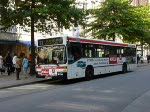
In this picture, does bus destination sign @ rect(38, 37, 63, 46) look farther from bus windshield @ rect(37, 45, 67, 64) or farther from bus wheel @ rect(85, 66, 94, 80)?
bus wheel @ rect(85, 66, 94, 80)

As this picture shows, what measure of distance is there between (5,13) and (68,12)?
4184 mm

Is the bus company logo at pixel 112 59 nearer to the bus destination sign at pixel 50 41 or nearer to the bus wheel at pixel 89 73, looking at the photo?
the bus wheel at pixel 89 73

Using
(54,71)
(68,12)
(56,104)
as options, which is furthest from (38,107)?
(68,12)

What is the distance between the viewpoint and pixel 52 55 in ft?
63.6

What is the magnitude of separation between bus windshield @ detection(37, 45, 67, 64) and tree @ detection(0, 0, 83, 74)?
9.36 ft

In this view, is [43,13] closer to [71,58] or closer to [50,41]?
[50,41]

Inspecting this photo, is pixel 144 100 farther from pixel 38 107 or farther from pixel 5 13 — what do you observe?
pixel 5 13

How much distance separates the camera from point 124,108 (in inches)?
417

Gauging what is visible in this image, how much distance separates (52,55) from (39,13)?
12.0 feet

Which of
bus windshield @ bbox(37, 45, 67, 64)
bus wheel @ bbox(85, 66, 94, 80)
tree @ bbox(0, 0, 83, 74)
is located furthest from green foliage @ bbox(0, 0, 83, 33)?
bus wheel @ bbox(85, 66, 94, 80)

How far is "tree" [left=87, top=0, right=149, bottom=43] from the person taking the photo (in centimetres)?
4094

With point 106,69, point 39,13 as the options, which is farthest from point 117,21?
point 39,13

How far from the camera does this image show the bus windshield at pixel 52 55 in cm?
1906

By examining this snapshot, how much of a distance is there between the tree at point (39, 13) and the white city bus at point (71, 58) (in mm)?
2292
